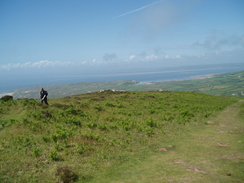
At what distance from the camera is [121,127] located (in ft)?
65.3

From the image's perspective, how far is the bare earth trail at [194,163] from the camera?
9172 millimetres

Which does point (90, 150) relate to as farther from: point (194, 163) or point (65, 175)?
point (194, 163)

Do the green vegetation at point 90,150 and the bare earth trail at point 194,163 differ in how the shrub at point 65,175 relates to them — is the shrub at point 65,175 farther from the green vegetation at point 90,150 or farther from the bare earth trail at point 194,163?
the bare earth trail at point 194,163

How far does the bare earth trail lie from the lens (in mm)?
9172

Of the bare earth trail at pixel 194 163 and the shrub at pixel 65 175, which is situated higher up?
the shrub at pixel 65 175

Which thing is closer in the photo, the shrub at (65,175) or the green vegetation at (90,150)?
the shrub at (65,175)

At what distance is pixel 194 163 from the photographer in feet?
36.8

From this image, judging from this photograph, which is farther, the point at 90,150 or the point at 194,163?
the point at 90,150

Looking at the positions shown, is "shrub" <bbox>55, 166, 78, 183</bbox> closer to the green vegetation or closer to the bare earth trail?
the green vegetation

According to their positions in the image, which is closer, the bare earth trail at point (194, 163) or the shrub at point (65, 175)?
the shrub at point (65, 175)

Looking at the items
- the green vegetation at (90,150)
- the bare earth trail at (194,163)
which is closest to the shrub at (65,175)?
the green vegetation at (90,150)

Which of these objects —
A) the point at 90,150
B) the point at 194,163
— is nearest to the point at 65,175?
the point at 90,150

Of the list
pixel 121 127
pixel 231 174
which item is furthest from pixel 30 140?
pixel 231 174

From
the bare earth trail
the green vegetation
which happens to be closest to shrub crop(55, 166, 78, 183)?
the green vegetation
